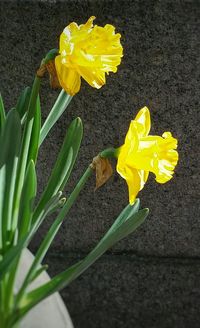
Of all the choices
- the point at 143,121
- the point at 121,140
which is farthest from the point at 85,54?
the point at 121,140

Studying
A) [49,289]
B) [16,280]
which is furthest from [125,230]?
[16,280]

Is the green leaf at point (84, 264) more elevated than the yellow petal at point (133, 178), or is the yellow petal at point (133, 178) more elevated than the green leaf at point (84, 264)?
the yellow petal at point (133, 178)

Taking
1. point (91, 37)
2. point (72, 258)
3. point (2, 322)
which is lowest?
point (72, 258)

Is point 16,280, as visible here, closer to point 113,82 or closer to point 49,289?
point 49,289

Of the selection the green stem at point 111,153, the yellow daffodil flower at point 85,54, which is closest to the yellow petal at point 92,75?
the yellow daffodil flower at point 85,54

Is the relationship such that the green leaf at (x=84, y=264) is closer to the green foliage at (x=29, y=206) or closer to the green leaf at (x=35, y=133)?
the green foliage at (x=29, y=206)

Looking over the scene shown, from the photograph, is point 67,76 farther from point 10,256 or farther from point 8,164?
point 10,256
